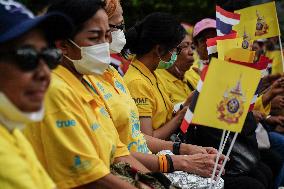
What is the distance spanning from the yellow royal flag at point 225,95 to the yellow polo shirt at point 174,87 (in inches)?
82.5

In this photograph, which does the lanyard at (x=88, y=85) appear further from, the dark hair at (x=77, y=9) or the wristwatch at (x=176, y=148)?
the wristwatch at (x=176, y=148)

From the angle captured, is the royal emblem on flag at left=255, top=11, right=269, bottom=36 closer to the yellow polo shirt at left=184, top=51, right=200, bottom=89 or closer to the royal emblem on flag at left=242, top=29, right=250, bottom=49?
the royal emblem on flag at left=242, top=29, right=250, bottom=49

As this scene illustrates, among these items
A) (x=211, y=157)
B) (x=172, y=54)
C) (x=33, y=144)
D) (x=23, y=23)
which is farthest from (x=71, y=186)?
(x=172, y=54)

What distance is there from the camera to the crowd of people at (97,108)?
2225mm

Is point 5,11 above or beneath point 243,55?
above

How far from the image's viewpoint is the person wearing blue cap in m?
2.16

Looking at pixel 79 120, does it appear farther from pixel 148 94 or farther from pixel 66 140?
pixel 148 94

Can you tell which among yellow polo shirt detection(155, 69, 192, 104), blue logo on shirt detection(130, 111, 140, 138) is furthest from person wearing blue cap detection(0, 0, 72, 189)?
yellow polo shirt detection(155, 69, 192, 104)

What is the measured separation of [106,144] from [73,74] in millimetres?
413

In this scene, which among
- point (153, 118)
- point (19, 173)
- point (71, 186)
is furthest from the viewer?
point (153, 118)

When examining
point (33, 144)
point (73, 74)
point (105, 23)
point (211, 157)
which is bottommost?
point (211, 157)

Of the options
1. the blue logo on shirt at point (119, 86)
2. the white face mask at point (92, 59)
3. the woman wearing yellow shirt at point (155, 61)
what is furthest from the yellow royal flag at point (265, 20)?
the white face mask at point (92, 59)

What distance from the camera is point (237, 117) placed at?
325 cm

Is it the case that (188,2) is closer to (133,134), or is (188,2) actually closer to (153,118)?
(153,118)
